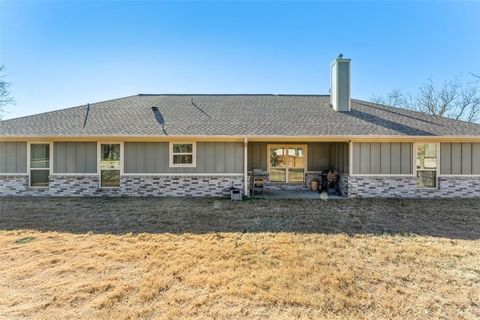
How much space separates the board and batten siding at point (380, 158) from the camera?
9617mm

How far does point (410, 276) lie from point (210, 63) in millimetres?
14096

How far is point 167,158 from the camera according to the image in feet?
32.3

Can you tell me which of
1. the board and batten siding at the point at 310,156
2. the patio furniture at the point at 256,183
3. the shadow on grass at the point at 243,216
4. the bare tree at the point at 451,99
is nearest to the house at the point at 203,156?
the patio furniture at the point at 256,183

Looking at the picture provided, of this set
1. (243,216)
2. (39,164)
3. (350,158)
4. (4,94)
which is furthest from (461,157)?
(4,94)

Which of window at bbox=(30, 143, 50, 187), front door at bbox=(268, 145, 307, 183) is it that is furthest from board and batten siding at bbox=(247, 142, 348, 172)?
window at bbox=(30, 143, 50, 187)

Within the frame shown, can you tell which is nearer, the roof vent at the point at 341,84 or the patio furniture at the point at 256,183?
the patio furniture at the point at 256,183

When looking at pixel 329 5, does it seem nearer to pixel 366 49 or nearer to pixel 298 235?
pixel 366 49

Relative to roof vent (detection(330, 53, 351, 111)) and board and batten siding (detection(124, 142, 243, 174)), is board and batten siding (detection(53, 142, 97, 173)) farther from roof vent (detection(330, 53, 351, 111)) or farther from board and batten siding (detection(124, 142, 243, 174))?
roof vent (detection(330, 53, 351, 111))

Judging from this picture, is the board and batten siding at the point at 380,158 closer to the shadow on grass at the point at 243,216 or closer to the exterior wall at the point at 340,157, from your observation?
the exterior wall at the point at 340,157

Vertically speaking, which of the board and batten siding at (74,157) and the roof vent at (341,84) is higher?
the roof vent at (341,84)

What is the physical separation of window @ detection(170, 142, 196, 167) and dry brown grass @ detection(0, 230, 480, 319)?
4.63 m

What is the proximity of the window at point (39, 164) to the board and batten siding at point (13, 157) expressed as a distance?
0.93 ft

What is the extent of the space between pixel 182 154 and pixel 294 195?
15.6ft

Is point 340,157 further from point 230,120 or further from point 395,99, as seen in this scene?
point 395,99
